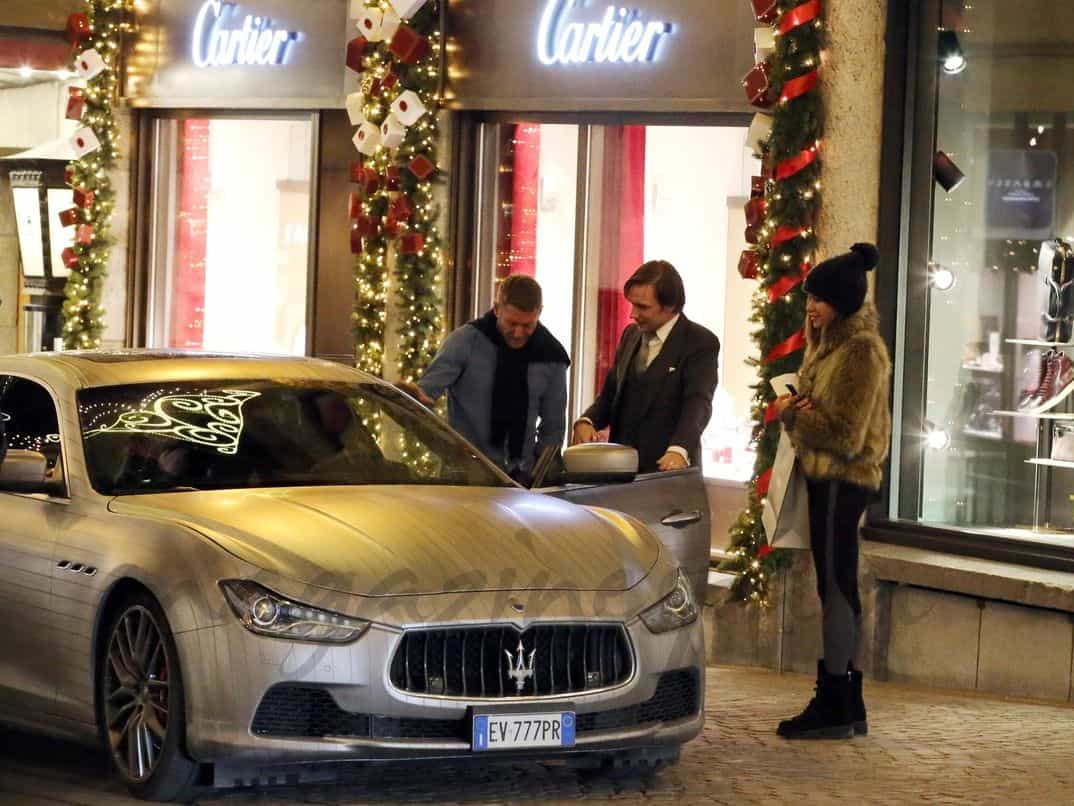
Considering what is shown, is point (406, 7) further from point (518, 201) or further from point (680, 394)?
point (680, 394)

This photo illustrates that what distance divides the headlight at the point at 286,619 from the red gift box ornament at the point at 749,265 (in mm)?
6264

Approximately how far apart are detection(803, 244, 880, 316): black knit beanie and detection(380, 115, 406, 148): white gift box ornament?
23.5 feet

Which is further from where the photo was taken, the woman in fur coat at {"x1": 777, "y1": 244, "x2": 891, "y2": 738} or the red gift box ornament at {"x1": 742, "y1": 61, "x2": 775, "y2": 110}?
the red gift box ornament at {"x1": 742, "y1": 61, "x2": 775, "y2": 110}

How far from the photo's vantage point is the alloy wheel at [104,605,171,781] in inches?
270

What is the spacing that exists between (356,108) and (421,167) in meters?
0.93

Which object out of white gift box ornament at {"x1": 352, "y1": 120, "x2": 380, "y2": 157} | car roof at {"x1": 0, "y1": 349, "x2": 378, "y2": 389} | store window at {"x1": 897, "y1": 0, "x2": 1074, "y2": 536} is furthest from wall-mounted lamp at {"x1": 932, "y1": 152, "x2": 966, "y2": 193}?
white gift box ornament at {"x1": 352, "y1": 120, "x2": 380, "y2": 157}

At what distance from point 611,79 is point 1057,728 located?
22.3 feet

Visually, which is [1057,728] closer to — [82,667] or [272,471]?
[272,471]

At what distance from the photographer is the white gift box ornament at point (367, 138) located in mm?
15953

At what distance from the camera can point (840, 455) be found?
29.1 feet

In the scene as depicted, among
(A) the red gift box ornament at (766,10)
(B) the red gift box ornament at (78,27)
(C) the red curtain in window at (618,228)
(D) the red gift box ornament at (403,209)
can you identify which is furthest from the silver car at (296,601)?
(B) the red gift box ornament at (78,27)

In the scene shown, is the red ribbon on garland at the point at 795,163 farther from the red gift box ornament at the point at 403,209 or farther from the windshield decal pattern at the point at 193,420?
the windshield decal pattern at the point at 193,420

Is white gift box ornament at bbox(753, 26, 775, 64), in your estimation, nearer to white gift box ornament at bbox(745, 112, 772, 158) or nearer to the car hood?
white gift box ornament at bbox(745, 112, 772, 158)

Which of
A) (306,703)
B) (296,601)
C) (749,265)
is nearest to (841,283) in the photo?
(296,601)
